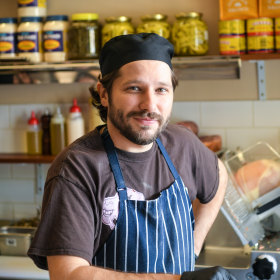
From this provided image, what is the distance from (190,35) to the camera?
2.41 meters

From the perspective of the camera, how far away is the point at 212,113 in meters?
2.65

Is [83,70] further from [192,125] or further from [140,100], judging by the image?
[140,100]

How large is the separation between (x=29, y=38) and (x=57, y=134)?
1.50 feet

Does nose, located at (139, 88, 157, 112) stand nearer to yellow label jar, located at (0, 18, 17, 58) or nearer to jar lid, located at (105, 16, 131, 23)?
jar lid, located at (105, 16, 131, 23)

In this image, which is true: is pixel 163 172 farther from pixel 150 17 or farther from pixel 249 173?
pixel 150 17

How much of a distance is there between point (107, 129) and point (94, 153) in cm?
11

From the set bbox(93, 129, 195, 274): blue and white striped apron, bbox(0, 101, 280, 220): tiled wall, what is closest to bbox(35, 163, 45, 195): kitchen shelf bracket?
bbox(0, 101, 280, 220): tiled wall

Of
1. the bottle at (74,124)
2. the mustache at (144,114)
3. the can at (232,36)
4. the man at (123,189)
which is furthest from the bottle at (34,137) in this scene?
the mustache at (144,114)

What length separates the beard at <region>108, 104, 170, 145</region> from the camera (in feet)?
4.66

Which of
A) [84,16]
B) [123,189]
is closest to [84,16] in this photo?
[84,16]

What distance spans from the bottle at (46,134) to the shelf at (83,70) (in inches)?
8.9

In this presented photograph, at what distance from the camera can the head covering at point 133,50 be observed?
1.44 meters

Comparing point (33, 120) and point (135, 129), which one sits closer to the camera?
point (135, 129)

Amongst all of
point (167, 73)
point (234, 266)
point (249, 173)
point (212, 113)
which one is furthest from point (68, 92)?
point (167, 73)
